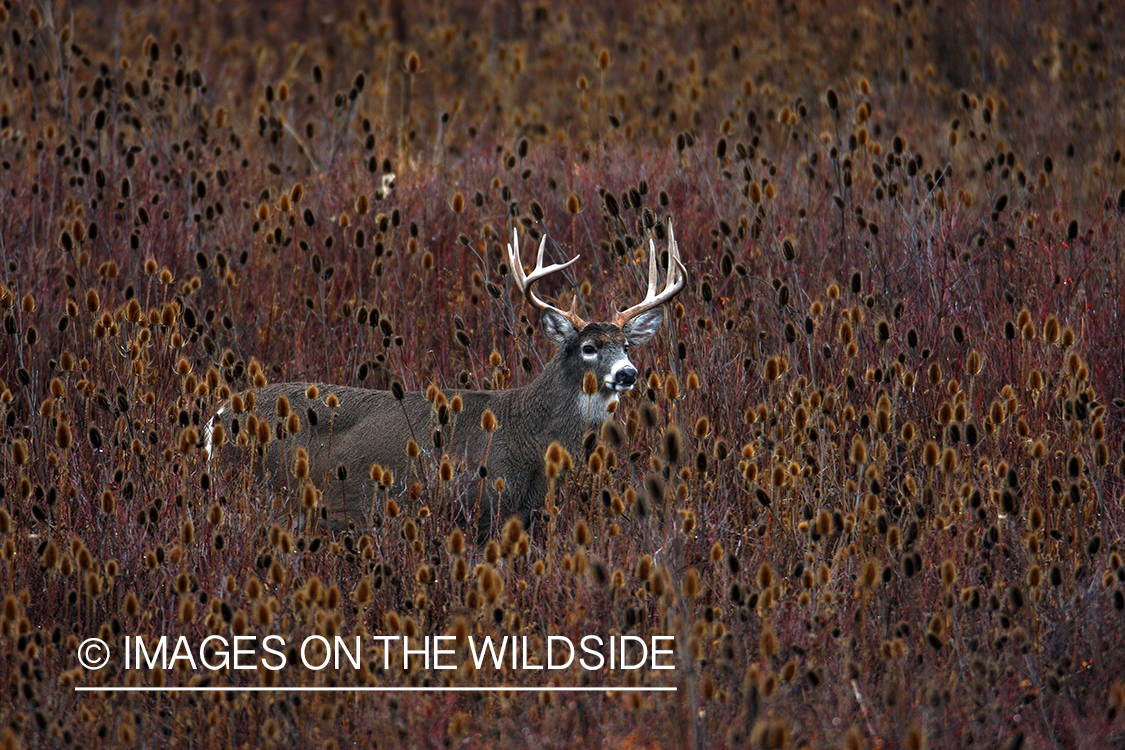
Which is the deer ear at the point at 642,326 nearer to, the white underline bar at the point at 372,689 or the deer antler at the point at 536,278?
the deer antler at the point at 536,278

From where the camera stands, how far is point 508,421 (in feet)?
16.3

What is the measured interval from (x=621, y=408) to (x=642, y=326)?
454 mm

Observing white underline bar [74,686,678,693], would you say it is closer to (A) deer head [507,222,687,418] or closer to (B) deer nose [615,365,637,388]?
(B) deer nose [615,365,637,388]

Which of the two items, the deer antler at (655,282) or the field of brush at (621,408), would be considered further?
the deer antler at (655,282)

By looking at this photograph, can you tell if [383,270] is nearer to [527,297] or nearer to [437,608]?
[527,297]

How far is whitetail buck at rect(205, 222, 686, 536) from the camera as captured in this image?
485 centimetres

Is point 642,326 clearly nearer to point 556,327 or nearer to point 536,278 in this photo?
point 556,327

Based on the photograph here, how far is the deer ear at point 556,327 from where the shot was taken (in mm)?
4914

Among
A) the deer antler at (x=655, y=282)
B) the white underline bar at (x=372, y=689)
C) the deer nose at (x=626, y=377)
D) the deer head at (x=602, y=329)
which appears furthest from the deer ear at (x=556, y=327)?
the white underline bar at (x=372, y=689)

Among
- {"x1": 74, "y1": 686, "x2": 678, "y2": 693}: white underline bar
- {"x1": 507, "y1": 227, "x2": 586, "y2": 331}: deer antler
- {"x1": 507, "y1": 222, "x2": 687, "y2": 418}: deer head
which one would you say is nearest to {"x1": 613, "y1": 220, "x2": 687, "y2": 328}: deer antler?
{"x1": 507, "y1": 222, "x2": 687, "y2": 418}: deer head

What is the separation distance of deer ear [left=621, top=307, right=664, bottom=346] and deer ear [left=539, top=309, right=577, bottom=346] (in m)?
0.22

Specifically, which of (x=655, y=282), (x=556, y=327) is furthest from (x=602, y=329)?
(x=655, y=282)

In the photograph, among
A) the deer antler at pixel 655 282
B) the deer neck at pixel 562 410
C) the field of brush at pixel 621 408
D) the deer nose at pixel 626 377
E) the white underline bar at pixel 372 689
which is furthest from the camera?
the deer neck at pixel 562 410

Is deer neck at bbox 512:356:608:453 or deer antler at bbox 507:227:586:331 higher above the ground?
deer antler at bbox 507:227:586:331
